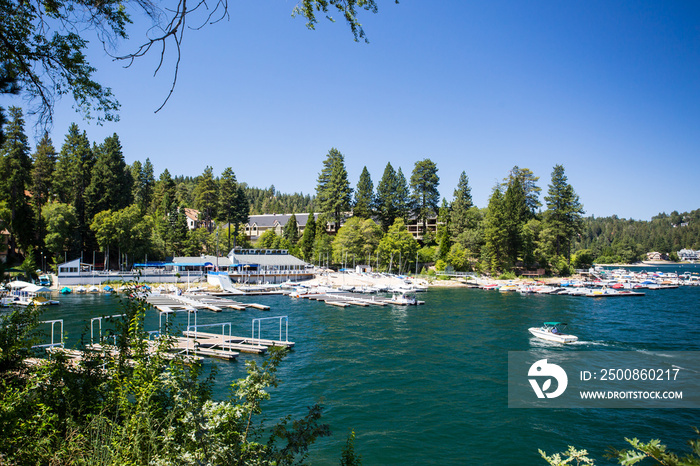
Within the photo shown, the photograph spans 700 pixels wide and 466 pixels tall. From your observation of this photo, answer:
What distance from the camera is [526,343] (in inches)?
1016

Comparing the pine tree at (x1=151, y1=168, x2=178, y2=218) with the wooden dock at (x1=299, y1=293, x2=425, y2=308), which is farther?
the pine tree at (x1=151, y1=168, x2=178, y2=218)

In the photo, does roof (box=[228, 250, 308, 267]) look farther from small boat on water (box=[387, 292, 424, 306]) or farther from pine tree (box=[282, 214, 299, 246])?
small boat on water (box=[387, 292, 424, 306])

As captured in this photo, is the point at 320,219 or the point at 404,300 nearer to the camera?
the point at 404,300

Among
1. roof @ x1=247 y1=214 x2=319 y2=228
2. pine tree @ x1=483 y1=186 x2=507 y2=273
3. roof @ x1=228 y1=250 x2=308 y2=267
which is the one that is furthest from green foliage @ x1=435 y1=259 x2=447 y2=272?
roof @ x1=247 y1=214 x2=319 y2=228

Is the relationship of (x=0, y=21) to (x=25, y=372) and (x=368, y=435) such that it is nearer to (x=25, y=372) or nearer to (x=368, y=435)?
(x=25, y=372)

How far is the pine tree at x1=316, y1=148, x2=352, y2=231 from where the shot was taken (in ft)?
252

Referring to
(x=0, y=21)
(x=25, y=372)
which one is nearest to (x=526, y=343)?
(x=25, y=372)

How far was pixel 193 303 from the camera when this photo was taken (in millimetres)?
40594

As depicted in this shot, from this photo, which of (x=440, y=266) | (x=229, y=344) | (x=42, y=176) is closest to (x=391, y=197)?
(x=440, y=266)

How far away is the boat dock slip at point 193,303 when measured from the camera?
126 feet

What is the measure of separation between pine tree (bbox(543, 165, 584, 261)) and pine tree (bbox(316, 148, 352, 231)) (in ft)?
123

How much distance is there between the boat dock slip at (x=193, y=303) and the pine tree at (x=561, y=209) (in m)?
56.0

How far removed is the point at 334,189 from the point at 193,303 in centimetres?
4151

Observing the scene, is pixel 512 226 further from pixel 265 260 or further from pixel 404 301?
pixel 265 260
